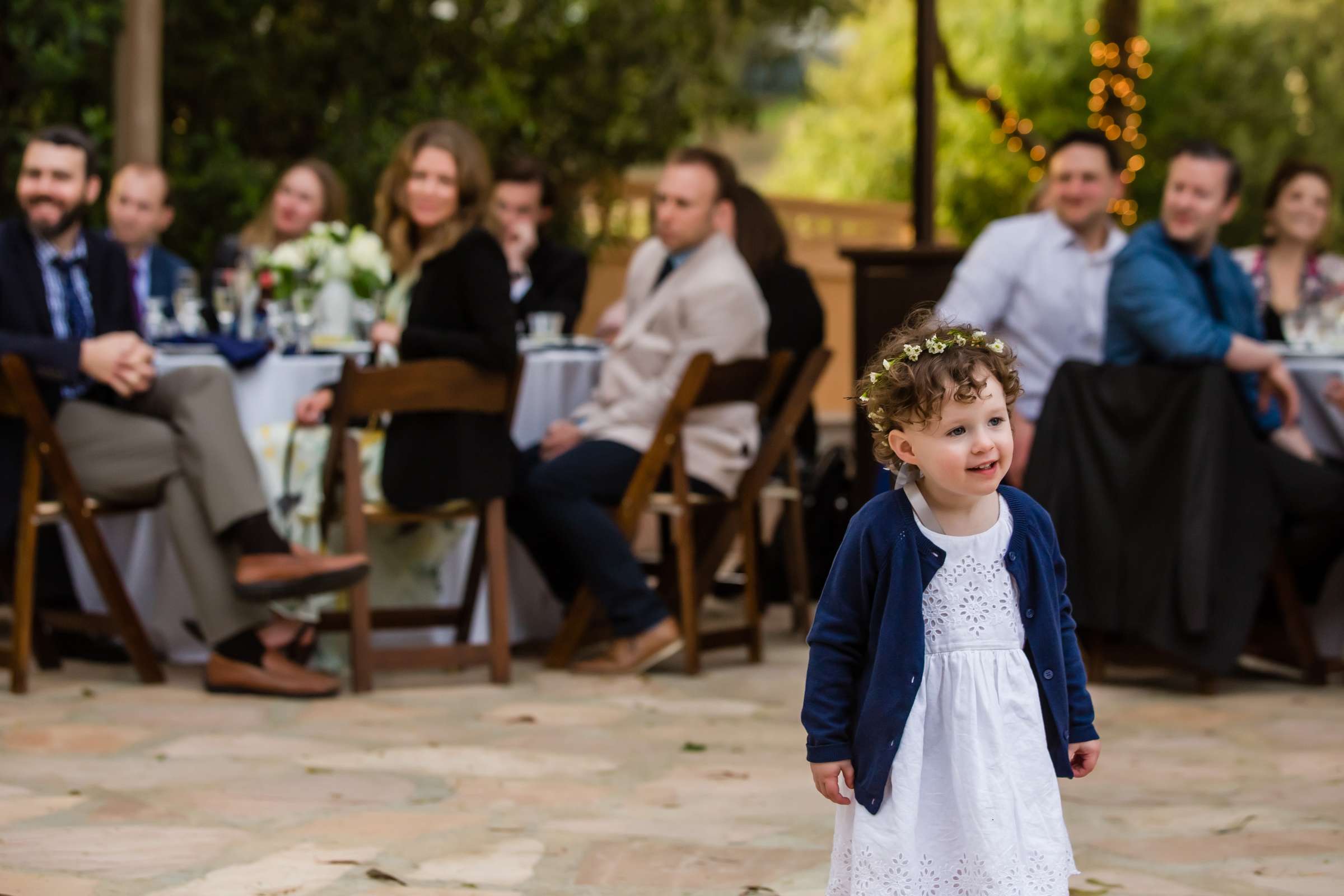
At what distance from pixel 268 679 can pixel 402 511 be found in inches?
24.0

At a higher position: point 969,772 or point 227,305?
point 227,305

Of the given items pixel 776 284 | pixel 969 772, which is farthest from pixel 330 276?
pixel 969 772

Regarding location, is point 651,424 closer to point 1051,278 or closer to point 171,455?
point 1051,278

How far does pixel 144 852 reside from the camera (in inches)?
126

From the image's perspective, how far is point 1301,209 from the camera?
639cm

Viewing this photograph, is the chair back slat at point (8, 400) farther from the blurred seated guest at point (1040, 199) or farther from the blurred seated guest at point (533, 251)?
the blurred seated guest at point (1040, 199)

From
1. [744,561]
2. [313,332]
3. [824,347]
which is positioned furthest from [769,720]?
[313,332]

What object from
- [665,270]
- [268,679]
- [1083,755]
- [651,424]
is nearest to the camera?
[1083,755]

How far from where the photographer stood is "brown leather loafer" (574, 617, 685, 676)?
209 inches

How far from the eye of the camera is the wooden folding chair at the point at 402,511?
4.89 m

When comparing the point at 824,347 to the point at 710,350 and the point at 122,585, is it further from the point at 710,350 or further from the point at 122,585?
the point at 122,585

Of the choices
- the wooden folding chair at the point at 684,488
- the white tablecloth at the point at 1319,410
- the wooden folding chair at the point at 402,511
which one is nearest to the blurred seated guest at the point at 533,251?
the wooden folding chair at the point at 684,488

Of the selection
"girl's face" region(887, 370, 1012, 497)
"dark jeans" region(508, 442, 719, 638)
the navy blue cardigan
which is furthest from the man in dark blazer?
"girl's face" region(887, 370, 1012, 497)

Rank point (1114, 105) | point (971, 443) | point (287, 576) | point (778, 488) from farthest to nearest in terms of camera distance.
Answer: point (1114, 105) < point (778, 488) < point (287, 576) < point (971, 443)
